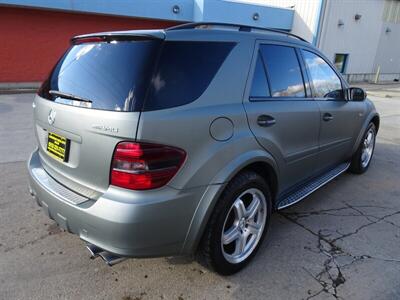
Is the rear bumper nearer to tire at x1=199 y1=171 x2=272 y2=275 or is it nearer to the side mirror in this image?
tire at x1=199 y1=171 x2=272 y2=275

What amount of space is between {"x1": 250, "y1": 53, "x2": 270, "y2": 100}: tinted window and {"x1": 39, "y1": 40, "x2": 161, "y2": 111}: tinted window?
88cm

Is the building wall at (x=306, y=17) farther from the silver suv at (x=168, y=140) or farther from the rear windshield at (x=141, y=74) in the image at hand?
the rear windshield at (x=141, y=74)

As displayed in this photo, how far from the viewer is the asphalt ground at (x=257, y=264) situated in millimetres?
2451

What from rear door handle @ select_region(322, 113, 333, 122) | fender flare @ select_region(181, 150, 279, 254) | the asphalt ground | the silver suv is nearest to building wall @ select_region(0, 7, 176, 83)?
the asphalt ground

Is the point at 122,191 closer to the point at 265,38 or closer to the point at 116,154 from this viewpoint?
the point at 116,154

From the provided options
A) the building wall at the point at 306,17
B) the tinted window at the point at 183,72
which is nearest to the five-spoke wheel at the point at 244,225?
the tinted window at the point at 183,72

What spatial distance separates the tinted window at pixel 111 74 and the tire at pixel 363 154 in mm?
3754

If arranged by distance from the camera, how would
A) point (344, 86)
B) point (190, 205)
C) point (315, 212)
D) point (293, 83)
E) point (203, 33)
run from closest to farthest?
point (190, 205) < point (203, 33) < point (293, 83) < point (315, 212) < point (344, 86)

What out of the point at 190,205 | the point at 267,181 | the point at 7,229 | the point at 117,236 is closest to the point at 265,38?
the point at 267,181

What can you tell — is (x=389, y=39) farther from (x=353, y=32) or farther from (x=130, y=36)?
(x=130, y=36)

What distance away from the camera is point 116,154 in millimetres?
1994

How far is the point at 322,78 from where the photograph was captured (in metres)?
3.71

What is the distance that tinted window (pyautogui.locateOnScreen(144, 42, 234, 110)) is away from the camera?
201cm

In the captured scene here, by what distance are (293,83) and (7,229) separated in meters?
3.04
